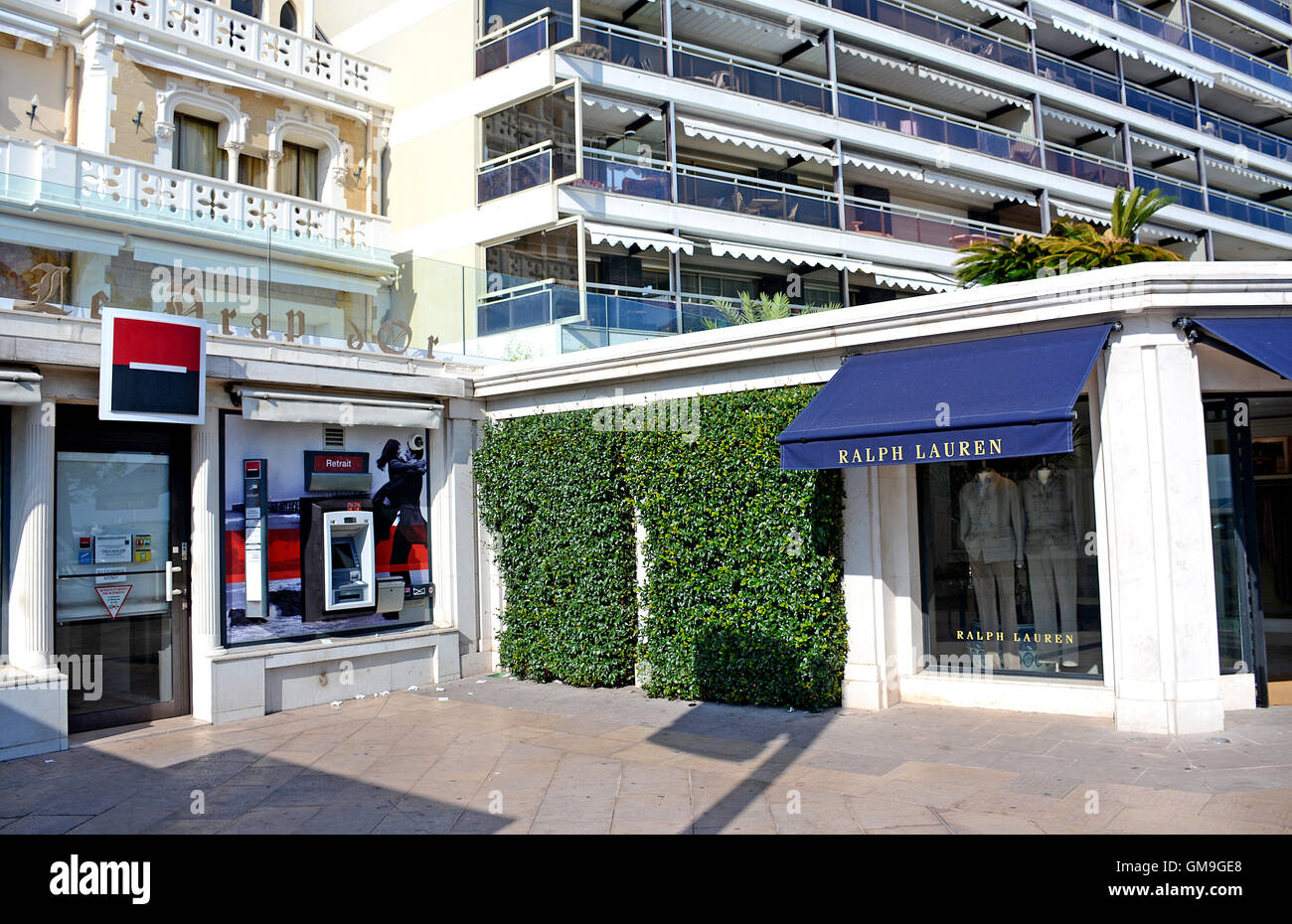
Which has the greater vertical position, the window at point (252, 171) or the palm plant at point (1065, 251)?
the window at point (252, 171)

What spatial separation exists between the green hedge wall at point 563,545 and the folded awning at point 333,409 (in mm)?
993

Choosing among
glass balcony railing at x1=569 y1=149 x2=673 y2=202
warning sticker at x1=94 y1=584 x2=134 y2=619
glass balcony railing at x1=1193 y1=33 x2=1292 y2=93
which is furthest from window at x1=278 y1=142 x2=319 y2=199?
glass balcony railing at x1=1193 y1=33 x2=1292 y2=93

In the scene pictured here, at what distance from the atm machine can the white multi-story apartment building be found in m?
3.13

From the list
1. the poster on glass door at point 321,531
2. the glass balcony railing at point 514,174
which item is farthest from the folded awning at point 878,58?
the poster on glass door at point 321,531

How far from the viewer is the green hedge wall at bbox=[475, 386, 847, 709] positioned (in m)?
8.64

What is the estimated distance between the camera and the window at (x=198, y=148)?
1812 cm

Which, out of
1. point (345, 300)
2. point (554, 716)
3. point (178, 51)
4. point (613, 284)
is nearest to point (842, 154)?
point (613, 284)

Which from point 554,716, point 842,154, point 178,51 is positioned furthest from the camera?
point 842,154

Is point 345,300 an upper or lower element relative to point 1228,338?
upper

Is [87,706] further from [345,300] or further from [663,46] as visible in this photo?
[663,46]

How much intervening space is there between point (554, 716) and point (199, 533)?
3988 mm

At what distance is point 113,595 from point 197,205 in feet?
35.9

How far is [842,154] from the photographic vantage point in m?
24.5

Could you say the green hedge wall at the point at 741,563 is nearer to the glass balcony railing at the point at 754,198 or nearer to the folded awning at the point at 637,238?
the folded awning at the point at 637,238
